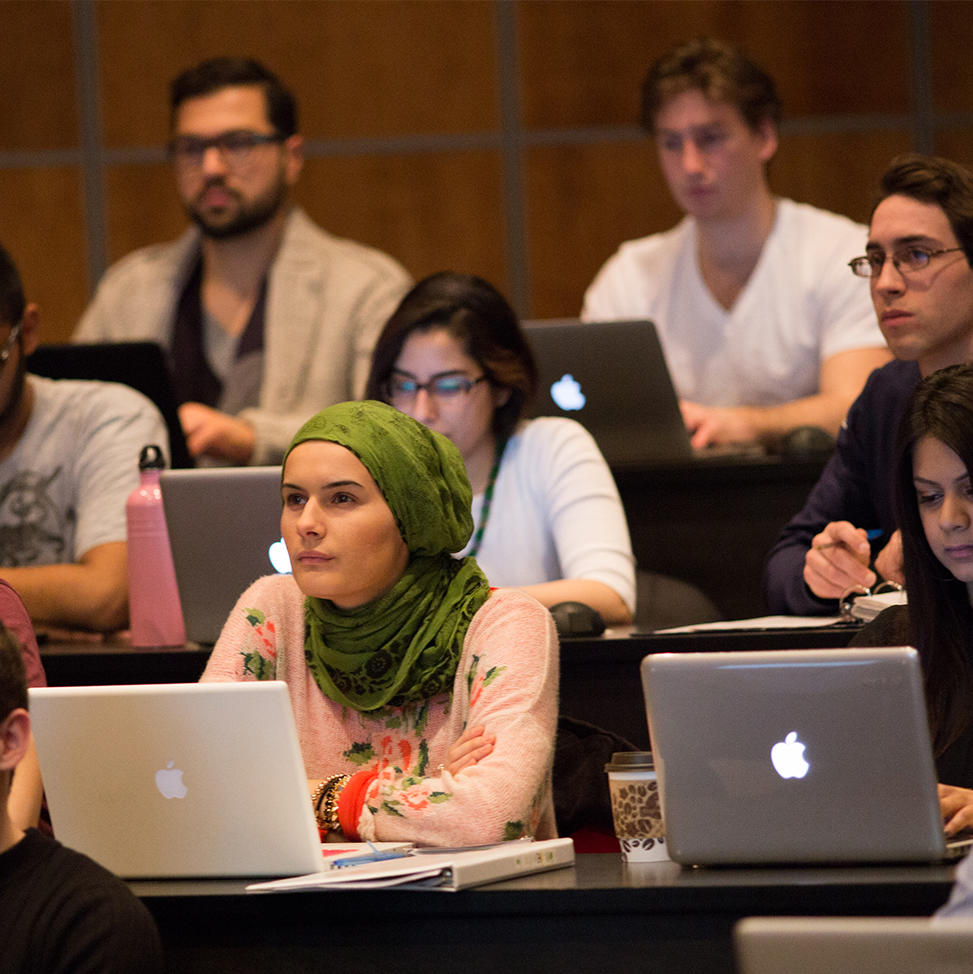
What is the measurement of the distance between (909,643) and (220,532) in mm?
950

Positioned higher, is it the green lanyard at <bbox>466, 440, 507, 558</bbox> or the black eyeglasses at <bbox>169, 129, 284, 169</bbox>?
the black eyeglasses at <bbox>169, 129, 284, 169</bbox>

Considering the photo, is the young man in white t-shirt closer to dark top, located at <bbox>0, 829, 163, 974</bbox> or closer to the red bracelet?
the red bracelet

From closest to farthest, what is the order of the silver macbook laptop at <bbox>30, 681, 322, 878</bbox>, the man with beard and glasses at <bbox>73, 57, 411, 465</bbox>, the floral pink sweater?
the silver macbook laptop at <bbox>30, 681, 322, 878</bbox>
the floral pink sweater
the man with beard and glasses at <bbox>73, 57, 411, 465</bbox>

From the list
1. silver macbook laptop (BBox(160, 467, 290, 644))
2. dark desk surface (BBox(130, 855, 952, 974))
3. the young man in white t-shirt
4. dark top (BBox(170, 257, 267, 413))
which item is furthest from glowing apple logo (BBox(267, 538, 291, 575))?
dark top (BBox(170, 257, 267, 413))

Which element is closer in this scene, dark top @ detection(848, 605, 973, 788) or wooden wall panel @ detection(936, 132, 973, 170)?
dark top @ detection(848, 605, 973, 788)

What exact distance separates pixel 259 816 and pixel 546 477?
129 cm

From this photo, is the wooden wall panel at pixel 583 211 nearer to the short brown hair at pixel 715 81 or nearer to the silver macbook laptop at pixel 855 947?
the short brown hair at pixel 715 81

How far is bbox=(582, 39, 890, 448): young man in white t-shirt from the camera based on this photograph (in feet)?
11.4

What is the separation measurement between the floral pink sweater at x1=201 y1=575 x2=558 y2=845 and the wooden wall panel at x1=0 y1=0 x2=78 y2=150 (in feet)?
10.9

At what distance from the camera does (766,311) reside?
3.57 m

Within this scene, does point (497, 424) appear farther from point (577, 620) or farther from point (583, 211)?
point (583, 211)

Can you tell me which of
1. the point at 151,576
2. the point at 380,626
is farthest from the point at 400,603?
the point at 151,576

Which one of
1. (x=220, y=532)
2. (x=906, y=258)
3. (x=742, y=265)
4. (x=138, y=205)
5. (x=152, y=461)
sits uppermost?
(x=138, y=205)

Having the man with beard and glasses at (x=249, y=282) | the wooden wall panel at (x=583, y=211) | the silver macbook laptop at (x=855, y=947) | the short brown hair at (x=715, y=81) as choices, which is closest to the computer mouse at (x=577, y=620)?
the silver macbook laptop at (x=855, y=947)
